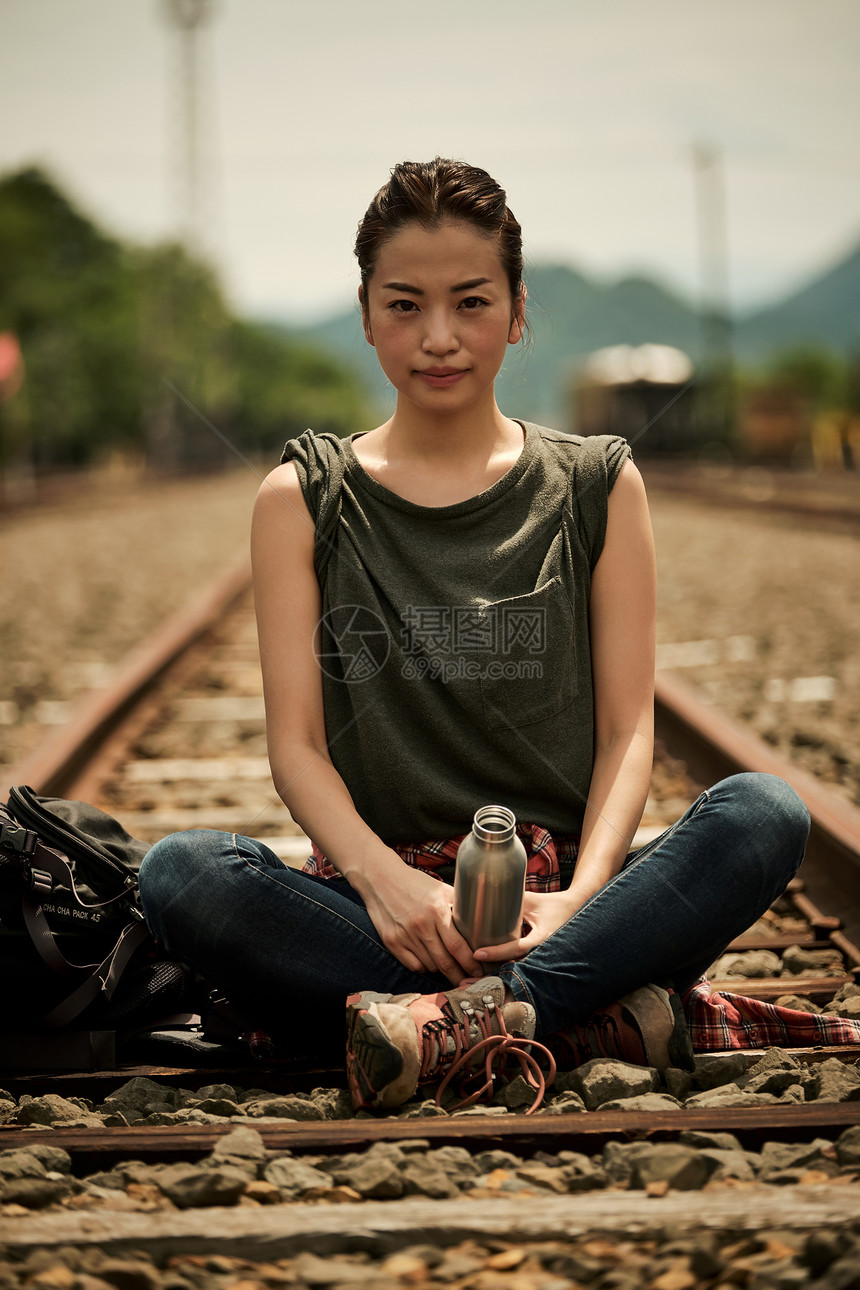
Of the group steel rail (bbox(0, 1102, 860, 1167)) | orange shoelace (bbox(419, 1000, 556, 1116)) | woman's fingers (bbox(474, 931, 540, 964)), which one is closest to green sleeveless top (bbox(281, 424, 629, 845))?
woman's fingers (bbox(474, 931, 540, 964))

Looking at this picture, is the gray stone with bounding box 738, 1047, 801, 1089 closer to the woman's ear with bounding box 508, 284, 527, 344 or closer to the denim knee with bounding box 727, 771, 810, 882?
the denim knee with bounding box 727, 771, 810, 882

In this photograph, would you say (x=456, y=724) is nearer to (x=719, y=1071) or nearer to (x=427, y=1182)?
(x=719, y=1071)

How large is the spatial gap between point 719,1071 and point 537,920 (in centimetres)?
36

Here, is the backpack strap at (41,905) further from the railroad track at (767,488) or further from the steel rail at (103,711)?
the railroad track at (767,488)

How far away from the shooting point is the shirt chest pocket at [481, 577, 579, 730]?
2.16m

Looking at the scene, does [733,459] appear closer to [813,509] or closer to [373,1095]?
[813,509]

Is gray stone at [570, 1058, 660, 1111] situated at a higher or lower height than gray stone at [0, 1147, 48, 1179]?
lower

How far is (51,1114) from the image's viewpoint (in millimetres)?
1854

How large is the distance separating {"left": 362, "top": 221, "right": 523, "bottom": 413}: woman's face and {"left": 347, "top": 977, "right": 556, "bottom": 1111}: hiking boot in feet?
3.38

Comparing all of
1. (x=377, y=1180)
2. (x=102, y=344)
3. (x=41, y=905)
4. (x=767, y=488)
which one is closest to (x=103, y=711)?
(x=41, y=905)

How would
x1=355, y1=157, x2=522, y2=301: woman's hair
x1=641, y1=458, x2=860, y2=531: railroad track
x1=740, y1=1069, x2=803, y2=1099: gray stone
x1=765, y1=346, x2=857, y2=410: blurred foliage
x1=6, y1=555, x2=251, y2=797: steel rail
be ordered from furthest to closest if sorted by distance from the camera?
x1=765, y1=346, x2=857, y2=410: blurred foliage, x1=641, y1=458, x2=860, y2=531: railroad track, x1=6, y1=555, x2=251, y2=797: steel rail, x1=355, y1=157, x2=522, y2=301: woman's hair, x1=740, y1=1069, x2=803, y2=1099: gray stone

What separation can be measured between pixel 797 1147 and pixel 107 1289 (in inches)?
33.6

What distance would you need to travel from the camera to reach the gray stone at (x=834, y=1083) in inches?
69.0

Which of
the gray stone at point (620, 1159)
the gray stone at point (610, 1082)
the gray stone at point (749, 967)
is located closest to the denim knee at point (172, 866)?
the gray stone at point (610, 1082)
